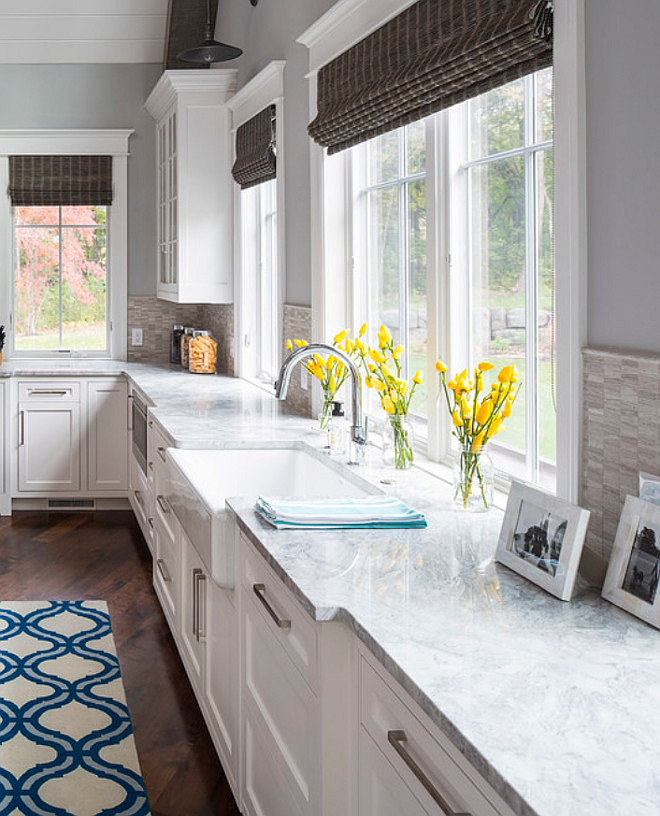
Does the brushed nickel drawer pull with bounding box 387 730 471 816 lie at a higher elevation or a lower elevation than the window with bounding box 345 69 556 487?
lower

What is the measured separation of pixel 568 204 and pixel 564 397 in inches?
15.0

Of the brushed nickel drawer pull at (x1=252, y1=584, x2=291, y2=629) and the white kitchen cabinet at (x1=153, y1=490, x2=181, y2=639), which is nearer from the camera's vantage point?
the brushed nickel drawer pull at (x1=252, y1=584, x2=291, y2=629)

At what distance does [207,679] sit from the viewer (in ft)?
9.75

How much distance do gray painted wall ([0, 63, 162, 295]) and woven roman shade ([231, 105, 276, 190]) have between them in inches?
54.5

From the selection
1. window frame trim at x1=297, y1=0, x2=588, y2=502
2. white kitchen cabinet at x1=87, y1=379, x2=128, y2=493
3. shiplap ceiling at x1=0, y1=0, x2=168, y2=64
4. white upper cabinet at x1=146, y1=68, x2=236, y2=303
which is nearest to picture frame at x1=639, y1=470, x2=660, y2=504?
window frame trim at x1=297, y1=0, x2=588, y2=502

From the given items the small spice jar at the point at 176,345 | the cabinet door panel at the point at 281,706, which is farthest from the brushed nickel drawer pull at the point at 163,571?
the small spice jar at the point at 176,345

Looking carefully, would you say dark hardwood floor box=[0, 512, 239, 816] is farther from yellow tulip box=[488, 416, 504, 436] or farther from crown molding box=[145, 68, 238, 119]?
crown molding box=[145, 68, 238, 119]

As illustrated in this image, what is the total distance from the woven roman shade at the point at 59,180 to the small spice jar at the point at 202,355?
1.37 meters

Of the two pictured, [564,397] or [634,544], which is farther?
[564,397]

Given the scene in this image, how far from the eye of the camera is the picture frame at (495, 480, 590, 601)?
1.72 meters

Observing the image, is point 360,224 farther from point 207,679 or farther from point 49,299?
point 49,299

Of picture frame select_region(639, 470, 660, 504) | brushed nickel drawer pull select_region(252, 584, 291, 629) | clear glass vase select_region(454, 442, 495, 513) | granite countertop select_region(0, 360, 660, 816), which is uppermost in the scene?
picture frame select_region(639, 470, 660, 504)

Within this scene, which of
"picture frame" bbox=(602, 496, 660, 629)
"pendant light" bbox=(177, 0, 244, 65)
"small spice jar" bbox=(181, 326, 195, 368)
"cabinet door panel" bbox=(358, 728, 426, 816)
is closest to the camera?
"cabinet door panel" bbox=(358, 728, 426, 816)

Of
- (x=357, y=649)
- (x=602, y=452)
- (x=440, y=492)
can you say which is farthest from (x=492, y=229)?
(x=357, y=649)
